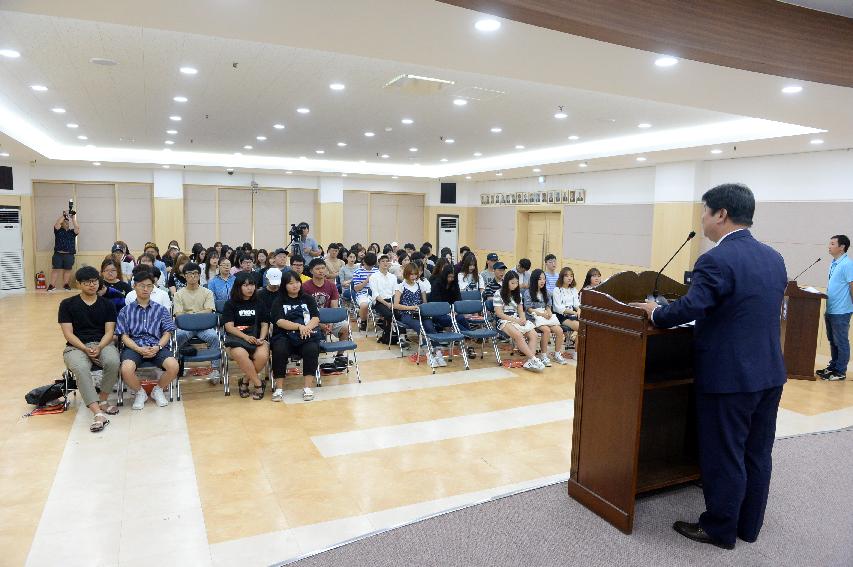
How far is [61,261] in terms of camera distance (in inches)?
583

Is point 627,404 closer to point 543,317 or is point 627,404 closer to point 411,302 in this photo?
point 543,317

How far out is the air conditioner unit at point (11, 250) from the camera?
1412 centimetres

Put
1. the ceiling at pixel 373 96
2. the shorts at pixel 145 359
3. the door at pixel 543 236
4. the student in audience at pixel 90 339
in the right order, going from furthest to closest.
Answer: the door at pixel 543 236 < the shorts at pixel 145 359 < the student in audience at pixel 90 339 < the ceiling at pixel 373 96

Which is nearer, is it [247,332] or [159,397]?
[159,397]

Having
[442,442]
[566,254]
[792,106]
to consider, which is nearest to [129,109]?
[442,442]

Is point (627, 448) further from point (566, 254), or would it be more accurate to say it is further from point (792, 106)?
point (566, 254)

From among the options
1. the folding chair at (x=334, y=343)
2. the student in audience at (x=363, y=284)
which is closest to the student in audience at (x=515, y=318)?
the folding chair at (x=334, y=343)

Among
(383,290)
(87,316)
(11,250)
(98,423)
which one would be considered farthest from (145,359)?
(11,250)

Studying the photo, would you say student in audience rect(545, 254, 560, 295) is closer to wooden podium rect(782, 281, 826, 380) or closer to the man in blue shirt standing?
wooden podium rect(782, 281, 826, 380)

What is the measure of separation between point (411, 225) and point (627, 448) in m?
17.4

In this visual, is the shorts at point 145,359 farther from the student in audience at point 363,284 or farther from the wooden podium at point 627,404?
the wooden podium at point 627,404

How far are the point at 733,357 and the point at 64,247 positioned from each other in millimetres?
16381

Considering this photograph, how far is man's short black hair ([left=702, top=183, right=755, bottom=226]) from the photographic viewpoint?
8.97 feet

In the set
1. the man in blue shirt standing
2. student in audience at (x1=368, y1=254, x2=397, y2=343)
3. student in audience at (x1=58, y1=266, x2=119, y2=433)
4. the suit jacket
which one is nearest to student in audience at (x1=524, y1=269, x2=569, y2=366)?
student in audience at (x1=368, y1=254, x2=397, y2=343)
